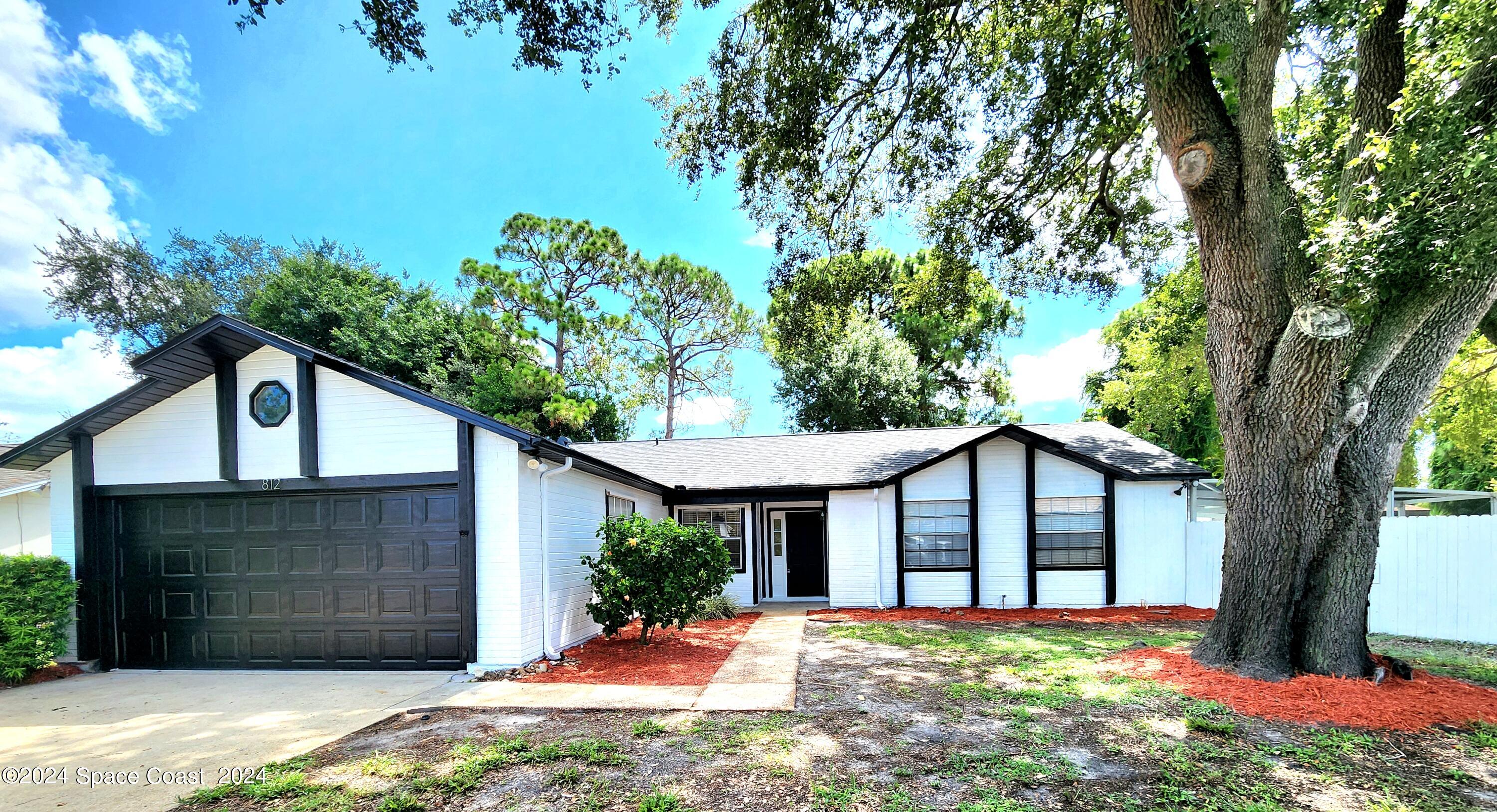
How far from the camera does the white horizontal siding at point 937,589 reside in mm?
11508

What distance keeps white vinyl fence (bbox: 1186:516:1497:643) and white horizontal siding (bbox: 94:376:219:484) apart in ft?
43.9

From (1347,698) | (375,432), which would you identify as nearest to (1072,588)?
(1347,698)

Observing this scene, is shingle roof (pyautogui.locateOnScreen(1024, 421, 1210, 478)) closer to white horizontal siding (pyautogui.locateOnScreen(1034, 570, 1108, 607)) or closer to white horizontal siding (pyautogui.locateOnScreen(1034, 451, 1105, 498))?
white horizontal siding (pyautogui.locateOnScreen(1034, 451, 1105, 498))

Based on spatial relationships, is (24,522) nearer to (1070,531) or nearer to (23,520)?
(23,520)

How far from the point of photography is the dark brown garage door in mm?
7148

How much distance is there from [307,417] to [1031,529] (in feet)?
37.9

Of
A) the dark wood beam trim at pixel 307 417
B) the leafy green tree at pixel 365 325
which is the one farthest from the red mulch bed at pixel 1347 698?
the leafy green tree at pixel 365 325

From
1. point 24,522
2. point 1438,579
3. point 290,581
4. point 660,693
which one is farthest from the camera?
point 24,522

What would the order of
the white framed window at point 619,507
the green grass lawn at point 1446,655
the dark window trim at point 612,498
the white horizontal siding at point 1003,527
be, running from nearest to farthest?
the green grass lawn at point 1446,655 → the dark window trim at point 612,498 → the white framed window at point 619,507 → the white horizontal siding at point 1003,527

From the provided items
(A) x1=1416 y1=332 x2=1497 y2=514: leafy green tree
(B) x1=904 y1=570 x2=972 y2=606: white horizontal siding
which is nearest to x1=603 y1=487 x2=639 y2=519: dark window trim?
(B) x1=904 y1=570 x2=972 y2=606: white horizontal siding

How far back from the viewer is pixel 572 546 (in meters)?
8.38

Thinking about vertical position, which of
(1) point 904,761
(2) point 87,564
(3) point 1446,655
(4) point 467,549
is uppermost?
(4) point 467,549

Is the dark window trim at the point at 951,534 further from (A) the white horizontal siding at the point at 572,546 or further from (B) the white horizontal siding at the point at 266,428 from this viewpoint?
(B) the white horizontal siding at the point at 266,428

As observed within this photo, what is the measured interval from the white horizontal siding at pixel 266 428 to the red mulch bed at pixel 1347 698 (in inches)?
392
